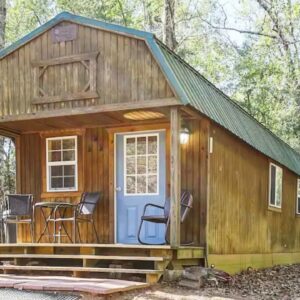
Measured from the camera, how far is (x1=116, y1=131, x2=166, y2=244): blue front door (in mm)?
7988

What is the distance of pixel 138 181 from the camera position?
26.9 feet

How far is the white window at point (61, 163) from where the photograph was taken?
8742mm

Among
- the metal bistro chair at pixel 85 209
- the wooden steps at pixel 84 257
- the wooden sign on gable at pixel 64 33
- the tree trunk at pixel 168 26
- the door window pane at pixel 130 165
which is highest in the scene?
the tree trunk at pixel 168 26

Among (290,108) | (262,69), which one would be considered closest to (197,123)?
(290,108)

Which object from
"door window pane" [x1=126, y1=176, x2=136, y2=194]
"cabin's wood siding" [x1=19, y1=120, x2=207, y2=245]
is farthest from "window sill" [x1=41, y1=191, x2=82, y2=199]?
"door window pane" [x1=126, y1=176, x2=136, y2=194]

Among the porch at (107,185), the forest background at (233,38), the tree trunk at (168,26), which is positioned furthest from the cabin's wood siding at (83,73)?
the forest background at (233,38)

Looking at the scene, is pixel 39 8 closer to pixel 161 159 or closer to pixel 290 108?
pixel 290 108


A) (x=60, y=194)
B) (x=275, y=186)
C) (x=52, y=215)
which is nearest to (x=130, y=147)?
(x=60, y=194)

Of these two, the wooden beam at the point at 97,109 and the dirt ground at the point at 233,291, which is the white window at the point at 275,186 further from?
the wooden beam at the point at 97,109

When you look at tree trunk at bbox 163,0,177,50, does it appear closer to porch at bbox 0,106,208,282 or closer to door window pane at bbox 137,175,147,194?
porch at bbox 0,106,208,282

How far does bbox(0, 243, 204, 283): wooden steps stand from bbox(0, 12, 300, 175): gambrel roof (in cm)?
197

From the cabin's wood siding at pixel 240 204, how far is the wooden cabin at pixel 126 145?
0.11 ft

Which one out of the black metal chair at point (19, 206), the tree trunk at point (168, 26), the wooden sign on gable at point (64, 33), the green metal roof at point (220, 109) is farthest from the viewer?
the tree trunk at point (168, 26)

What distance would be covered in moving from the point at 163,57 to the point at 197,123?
1561 mm
